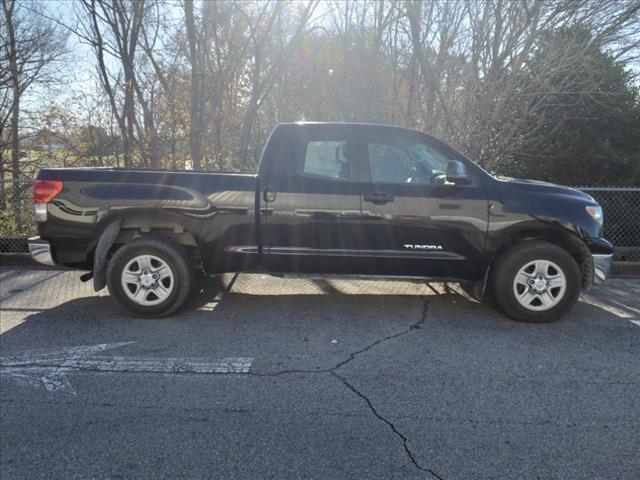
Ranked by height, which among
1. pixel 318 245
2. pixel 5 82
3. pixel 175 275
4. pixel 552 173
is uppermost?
pixel 5 82

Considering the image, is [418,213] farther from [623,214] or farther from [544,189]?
[623,214]

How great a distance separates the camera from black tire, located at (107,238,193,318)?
5.03 metres

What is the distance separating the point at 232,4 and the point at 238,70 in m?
1.27

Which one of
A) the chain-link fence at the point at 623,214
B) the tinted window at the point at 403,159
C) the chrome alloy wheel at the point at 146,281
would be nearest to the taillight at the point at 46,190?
the chrome alloy wheel at the point at 146,281

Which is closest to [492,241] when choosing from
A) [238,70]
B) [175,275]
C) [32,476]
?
[175,275]

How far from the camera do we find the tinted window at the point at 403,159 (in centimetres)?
506

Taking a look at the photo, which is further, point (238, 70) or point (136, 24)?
point (238, 70)

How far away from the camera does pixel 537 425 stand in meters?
3.11

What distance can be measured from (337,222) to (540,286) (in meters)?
2.12

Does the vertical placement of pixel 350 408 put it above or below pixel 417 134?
below

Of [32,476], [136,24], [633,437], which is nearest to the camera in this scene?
[32,476]

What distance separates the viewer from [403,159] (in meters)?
5.10

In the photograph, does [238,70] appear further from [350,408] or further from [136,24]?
[350,408]

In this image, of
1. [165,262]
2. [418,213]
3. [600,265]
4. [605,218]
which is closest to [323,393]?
[418,213]
